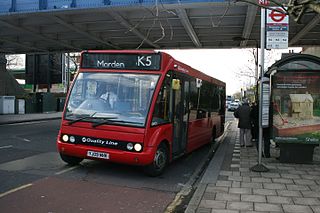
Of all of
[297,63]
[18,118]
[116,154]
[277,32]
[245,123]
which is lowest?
[18,118]

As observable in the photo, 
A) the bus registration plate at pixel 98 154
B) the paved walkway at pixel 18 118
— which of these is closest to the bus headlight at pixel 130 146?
the bus registration plate at pixel 98 154

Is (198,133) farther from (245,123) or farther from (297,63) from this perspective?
(297,63)

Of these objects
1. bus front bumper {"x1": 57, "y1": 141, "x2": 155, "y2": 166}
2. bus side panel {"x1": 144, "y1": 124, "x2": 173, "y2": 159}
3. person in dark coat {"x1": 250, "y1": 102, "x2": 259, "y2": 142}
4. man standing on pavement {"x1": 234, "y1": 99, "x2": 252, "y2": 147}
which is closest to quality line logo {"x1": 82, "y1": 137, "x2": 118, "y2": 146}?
bus front bumper {"x1": 57, "y1": 141, "x2": 155, "y2": 166}

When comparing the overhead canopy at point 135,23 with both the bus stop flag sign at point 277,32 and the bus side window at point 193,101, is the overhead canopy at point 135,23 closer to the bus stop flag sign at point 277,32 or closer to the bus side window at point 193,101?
the bus side window at point 193,101

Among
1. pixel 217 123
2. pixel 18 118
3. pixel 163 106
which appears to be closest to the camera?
pixel 163 106

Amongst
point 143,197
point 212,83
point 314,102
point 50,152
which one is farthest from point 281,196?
point 212,83

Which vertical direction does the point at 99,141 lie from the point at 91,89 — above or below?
below

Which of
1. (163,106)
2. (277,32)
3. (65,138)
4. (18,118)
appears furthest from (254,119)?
(18,118)

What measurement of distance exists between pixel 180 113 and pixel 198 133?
7.89ft

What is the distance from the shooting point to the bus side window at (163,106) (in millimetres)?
7977

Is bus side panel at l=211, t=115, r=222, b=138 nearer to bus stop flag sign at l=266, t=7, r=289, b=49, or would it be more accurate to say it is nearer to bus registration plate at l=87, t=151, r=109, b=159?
bus stop flag sign at l=266, t=7, r=289, b=49

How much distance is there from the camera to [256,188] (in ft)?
23.3

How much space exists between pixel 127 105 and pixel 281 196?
3510mm

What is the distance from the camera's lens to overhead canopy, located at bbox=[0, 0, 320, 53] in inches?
554
